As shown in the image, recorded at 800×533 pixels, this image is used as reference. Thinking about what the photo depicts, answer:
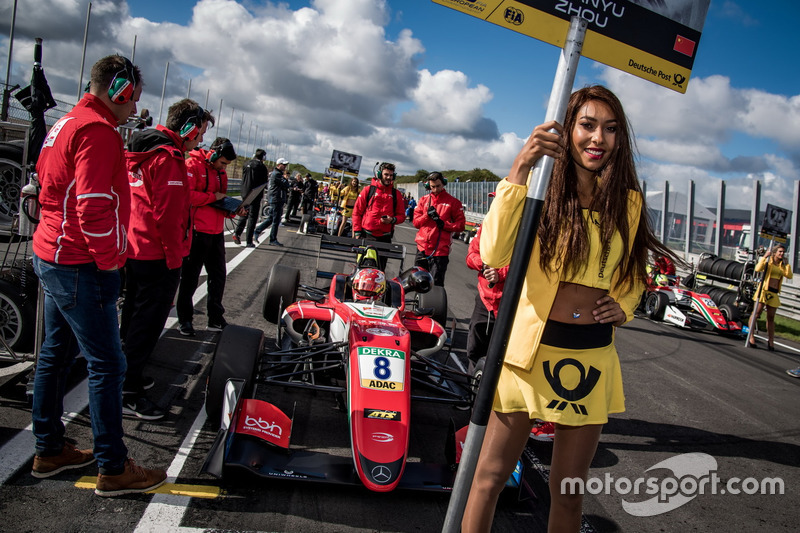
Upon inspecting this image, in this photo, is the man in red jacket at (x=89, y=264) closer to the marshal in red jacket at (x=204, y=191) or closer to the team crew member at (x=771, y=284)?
the marshal in red jacket at (x=204, y=191)

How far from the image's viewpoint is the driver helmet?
482cm

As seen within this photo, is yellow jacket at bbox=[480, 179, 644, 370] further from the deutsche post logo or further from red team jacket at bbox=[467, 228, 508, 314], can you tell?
red team jacket at bbox=[467, 228, 508, 314]

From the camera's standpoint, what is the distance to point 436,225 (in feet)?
24.2

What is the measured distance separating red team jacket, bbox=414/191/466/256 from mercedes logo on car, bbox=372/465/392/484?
15.6ft

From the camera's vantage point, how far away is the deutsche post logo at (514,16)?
5.01 ft

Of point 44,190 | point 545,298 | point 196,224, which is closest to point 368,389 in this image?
point 545,298

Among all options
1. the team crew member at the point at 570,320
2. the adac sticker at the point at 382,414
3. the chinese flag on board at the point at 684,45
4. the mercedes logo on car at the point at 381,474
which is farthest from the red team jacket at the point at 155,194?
the chinese flag on board at the point at 684,45

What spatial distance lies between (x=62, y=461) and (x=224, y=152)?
3.66m

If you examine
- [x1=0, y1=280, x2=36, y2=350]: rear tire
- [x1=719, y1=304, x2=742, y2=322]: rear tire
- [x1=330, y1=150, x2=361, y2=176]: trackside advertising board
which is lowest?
[x1=0, y1=280, x2=36, y2=350]: rear tire

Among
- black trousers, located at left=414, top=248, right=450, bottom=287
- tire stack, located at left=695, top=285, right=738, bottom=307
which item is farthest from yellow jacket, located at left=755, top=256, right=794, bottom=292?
black trousers, located at left=414, top=248, right=450, bottom=287

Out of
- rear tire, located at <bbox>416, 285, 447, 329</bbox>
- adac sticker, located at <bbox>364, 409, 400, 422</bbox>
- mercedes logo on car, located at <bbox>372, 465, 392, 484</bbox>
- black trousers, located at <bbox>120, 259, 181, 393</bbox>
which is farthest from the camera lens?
Result: rear tire, located at <bbox>416, 285, 447, 329</bbox>

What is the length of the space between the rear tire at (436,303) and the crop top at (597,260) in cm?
436

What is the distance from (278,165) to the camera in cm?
1394

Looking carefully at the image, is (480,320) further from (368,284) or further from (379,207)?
(379,207)
